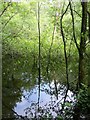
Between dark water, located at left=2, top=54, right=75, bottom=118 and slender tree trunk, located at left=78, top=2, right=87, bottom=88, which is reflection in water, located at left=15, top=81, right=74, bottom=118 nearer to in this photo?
dark water, located at left=2, top=54, right=75, bottom=118

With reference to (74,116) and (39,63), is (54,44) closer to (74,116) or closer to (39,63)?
(39,63)

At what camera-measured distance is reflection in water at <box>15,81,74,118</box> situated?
6.80 feet

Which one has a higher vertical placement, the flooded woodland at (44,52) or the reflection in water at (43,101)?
the flooded woodland at (44,52)

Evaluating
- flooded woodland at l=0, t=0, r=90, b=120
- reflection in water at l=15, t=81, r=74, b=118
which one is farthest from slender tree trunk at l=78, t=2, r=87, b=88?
reflection in water at l=15, t=81, r=74, b=118

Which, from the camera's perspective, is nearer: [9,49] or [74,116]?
[74,116]

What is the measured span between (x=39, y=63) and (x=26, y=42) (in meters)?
0.23

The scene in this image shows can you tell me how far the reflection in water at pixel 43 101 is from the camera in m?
2.07

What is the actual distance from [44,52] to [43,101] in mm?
437

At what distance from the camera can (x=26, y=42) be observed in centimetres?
219

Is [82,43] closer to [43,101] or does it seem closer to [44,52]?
[44,52]

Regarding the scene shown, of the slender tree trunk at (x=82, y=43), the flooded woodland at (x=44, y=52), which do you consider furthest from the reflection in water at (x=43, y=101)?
the slender tree trunk at (x=82, y=43)

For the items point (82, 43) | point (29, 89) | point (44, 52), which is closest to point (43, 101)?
point (29, 89)

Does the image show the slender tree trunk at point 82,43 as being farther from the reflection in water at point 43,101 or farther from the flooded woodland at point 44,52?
the reflection in water at point 43,101

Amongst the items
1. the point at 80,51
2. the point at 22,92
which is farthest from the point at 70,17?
the point at 22,92
